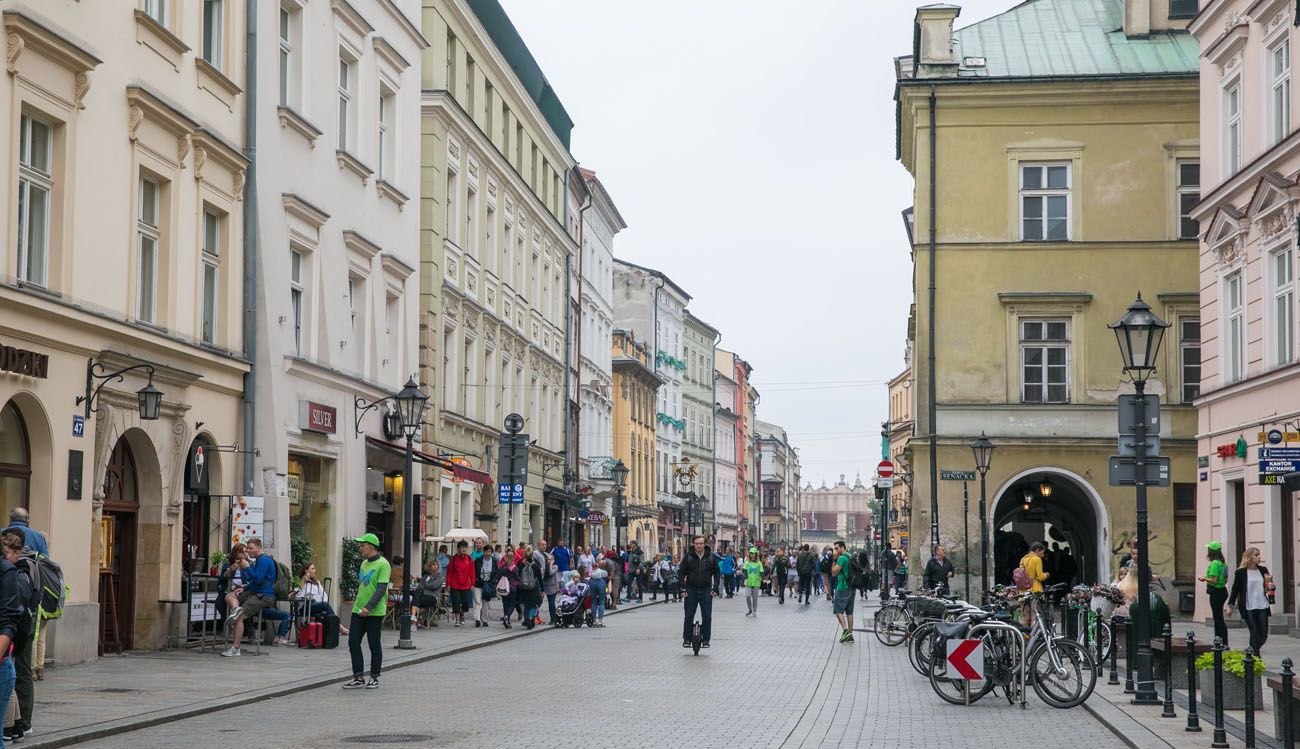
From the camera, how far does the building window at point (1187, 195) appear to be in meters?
38.8

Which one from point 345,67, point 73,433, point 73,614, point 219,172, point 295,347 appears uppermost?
point 345,67

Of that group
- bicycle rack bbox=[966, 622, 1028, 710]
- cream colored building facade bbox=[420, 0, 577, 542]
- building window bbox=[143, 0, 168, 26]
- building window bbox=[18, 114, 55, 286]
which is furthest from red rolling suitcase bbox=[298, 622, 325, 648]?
bicycle rack bbox=[966, 622, 1028, 710]

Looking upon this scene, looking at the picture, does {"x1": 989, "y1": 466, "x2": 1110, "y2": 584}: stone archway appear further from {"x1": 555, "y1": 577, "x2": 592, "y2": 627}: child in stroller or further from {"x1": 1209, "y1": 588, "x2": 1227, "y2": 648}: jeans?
{"x1": 1209, "y1": 588, "x2": 1227, "y2": 648}: jeans

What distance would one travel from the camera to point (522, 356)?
47.4 m

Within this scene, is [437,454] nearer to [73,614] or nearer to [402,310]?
[402,310]

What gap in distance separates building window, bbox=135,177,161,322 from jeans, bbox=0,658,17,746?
424 inches

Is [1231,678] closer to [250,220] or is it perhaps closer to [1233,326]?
[250,220]

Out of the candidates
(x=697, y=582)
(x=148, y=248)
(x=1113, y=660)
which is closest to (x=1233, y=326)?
Result: (x=697, y=582)

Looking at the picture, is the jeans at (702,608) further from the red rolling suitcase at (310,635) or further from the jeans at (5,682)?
the jeans at (5,682)

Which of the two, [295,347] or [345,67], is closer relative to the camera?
[295,347]

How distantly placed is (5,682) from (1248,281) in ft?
78.2

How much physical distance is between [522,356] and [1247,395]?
22743mm

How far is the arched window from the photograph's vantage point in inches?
725

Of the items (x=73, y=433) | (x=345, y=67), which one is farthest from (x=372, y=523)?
(x=73, y=433)
